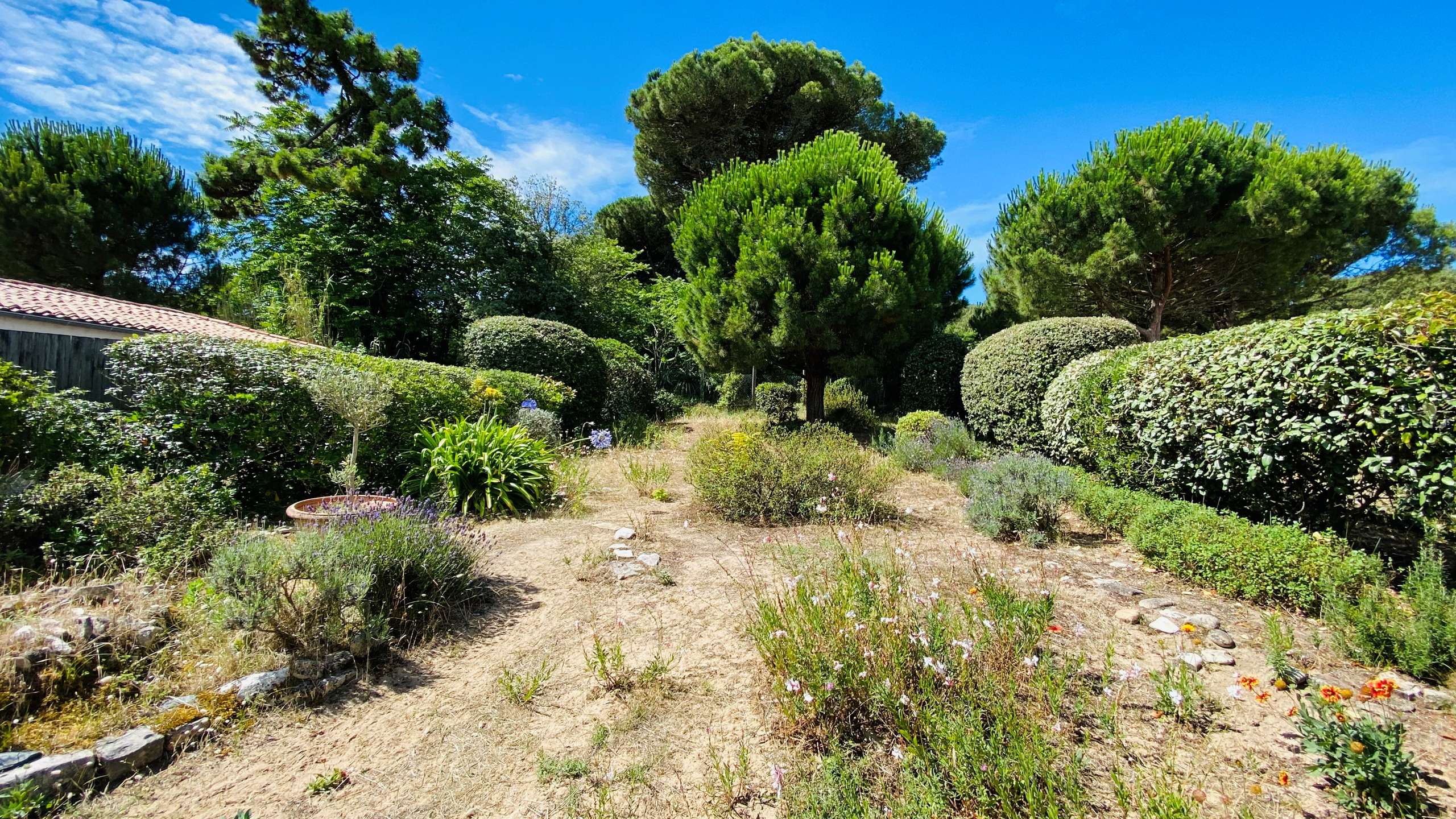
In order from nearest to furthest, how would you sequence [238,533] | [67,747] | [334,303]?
[67,747] < [238,533] < [334,303]

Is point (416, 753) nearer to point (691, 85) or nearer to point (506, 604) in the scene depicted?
point (506, 604)

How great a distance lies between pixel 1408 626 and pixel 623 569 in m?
4.04

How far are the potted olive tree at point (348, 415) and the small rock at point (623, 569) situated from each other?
1564 mm

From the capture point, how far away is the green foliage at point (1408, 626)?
99.1 inches

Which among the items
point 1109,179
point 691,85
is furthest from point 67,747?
point 691,85

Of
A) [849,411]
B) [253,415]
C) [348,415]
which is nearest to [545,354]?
[253,415]

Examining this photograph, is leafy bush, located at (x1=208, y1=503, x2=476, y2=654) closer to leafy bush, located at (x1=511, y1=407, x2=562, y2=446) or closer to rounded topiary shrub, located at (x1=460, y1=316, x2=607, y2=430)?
leafy bush, located at (x1=511, y1=407, x2=562, y2=446)

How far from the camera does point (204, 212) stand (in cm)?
1909

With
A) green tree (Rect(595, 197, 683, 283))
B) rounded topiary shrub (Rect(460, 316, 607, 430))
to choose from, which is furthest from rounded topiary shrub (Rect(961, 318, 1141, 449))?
green tree (Rect(595, 197, 683, 283))

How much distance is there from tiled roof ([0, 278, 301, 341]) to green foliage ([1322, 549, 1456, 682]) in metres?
9.89

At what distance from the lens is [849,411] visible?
40.0ft

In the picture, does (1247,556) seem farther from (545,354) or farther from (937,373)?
(545,354)

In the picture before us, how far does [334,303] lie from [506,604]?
1312 centimetres

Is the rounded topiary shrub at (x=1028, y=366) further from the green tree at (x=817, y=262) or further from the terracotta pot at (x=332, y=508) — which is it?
the terracotta pot at (x=332, y=508)
